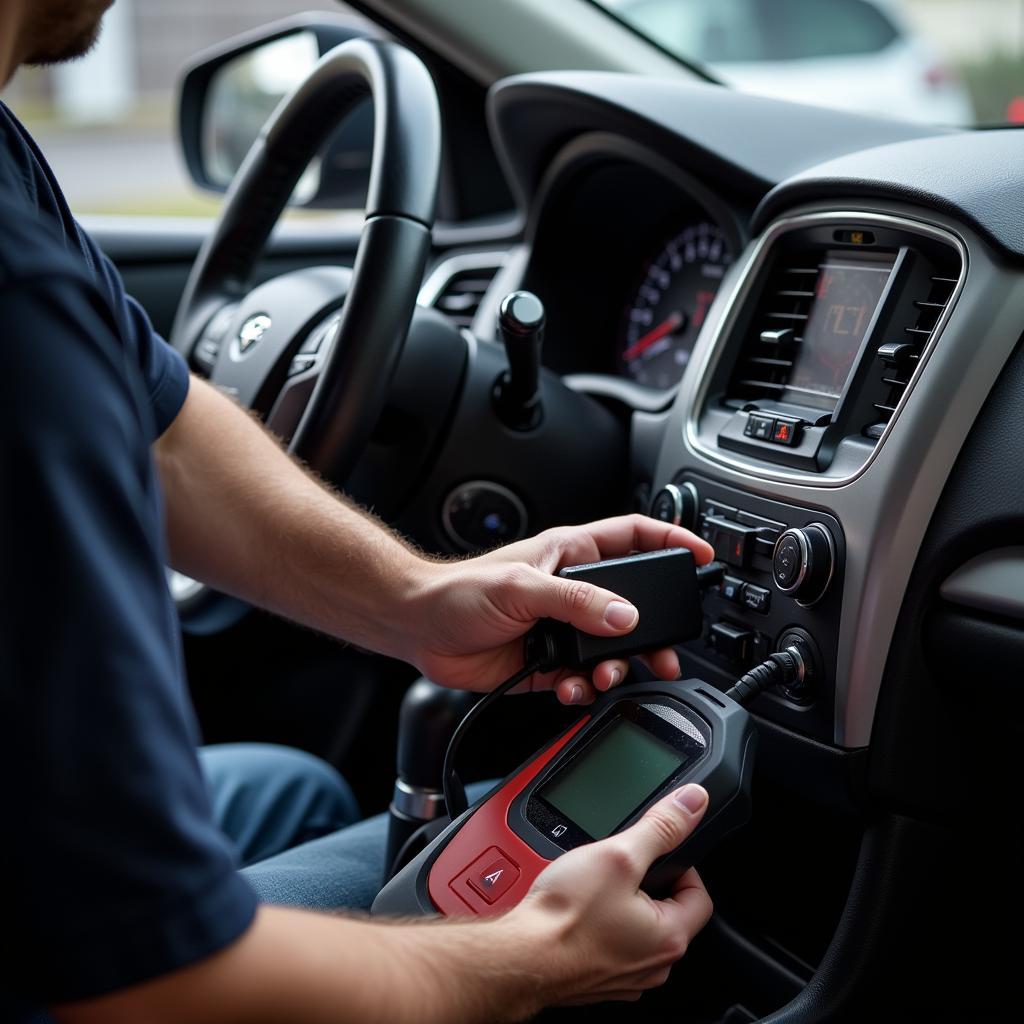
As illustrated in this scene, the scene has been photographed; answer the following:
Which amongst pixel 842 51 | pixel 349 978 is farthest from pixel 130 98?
pixel 349 978

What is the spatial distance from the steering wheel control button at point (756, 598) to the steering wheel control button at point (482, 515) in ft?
1.17

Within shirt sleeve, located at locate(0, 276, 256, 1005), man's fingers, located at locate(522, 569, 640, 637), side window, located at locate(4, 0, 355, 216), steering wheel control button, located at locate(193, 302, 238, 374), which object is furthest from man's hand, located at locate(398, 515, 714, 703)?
side window, located at locate(4, 0, 355, 216)

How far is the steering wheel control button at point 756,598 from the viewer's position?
1.04 meters

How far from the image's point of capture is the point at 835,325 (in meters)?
1.10

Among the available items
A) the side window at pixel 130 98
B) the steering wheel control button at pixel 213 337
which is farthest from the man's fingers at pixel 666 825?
the side window at pixel 130 98

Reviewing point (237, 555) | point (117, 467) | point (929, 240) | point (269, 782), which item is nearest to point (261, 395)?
point (237, 555)

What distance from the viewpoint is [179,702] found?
560 mm

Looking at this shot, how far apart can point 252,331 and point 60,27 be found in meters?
0.77

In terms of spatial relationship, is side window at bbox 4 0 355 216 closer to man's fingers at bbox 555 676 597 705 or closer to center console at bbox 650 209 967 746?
center console at bbox 650 209 967 746

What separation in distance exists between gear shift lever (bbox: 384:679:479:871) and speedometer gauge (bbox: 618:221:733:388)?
21.6 inches

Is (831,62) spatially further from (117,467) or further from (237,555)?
(117,467)

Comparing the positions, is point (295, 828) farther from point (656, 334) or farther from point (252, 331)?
point (656, 334)

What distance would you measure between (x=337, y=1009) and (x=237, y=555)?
538mm

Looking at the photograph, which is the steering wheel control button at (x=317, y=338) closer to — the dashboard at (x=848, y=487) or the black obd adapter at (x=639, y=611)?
the dashboard at (x=848, y=487)
